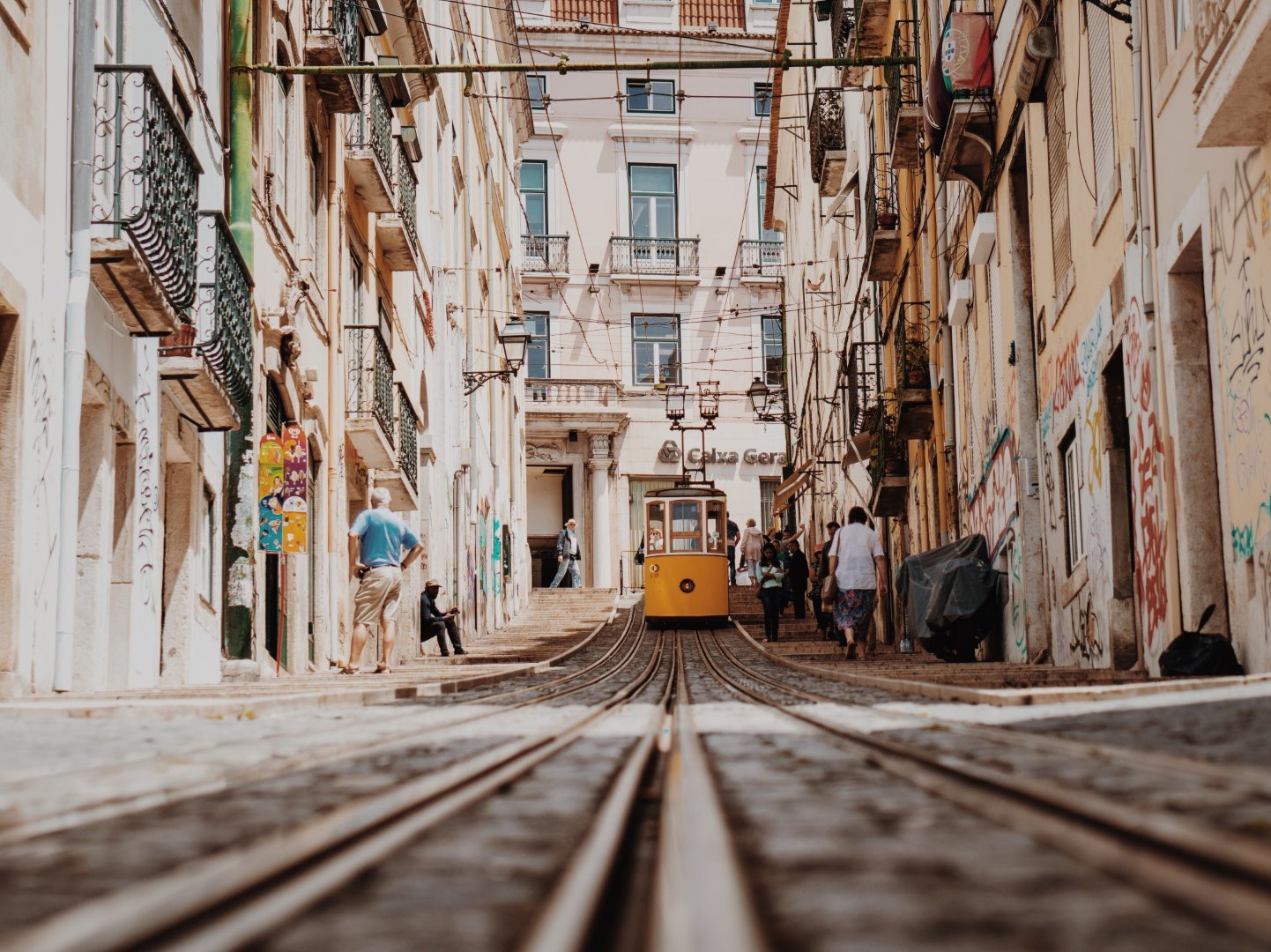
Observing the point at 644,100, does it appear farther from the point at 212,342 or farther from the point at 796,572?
the point at 212,342

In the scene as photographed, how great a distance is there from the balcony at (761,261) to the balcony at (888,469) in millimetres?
21757

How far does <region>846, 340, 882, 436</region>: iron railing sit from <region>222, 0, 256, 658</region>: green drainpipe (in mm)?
10874

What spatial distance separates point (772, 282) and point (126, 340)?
116 feet

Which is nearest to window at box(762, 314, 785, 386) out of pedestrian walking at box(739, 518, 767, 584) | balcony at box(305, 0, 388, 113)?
pedestrian walking at box(739, 518, 767, 584)

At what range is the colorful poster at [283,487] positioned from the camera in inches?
528

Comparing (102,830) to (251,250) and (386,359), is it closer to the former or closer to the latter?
(251,250)

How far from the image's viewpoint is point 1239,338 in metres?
7.95

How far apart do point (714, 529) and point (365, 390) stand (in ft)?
44.1

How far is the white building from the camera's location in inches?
1700

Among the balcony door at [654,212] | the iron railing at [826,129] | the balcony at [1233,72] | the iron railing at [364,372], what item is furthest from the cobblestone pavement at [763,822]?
the balcony door at [654,212]

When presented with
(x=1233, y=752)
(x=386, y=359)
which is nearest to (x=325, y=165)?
(x=386, y=359)

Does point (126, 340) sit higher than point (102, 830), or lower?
higher

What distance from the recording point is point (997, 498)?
15398 millimetres

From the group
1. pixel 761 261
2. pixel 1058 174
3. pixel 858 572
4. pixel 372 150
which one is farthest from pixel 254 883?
pixel 761 261
